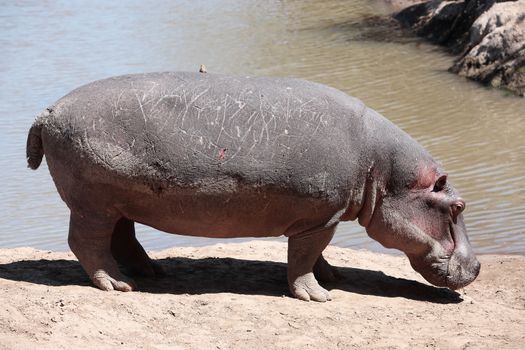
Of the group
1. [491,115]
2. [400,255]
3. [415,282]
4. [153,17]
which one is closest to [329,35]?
[153,17]

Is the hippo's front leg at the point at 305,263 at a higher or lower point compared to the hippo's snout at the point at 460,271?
higher

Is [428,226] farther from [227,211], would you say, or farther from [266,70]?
[266,70]

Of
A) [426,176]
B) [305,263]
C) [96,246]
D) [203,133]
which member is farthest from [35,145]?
[426,176]

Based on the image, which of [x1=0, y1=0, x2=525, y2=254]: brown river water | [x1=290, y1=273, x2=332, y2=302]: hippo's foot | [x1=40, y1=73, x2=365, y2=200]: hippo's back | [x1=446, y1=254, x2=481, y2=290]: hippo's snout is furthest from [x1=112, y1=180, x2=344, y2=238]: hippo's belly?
[x1=0, y1=0, x2=525, y2=254]: brown river water

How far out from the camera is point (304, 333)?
19.9ft

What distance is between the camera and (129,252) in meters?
7.23

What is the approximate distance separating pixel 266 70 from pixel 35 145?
1028cm

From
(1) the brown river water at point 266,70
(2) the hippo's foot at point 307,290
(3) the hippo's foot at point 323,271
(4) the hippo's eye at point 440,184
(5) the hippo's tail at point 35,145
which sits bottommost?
(1) the brown river water at point 266,70

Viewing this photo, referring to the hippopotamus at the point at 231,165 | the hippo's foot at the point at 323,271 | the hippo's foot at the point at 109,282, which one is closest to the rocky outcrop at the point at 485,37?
the hippo's foot at the point at 323,271

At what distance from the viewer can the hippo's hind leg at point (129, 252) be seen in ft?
23.7

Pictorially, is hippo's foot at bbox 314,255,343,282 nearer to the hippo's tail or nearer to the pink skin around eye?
the pink skin around eye

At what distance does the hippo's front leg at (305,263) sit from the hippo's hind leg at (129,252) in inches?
44.2

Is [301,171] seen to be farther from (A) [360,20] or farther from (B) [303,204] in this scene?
(A) [360,20]

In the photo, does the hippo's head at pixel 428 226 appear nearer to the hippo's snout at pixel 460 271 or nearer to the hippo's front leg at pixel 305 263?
the hippo's snout at pixel 460 271
